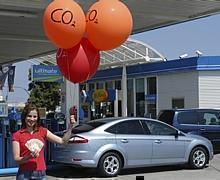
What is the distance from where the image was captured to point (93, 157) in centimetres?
1234

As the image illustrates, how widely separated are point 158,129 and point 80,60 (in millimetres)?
6244

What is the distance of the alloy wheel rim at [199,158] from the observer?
14.2 meters

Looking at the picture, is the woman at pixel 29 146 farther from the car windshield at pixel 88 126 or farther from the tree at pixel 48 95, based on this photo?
the tree at pixel 48 95

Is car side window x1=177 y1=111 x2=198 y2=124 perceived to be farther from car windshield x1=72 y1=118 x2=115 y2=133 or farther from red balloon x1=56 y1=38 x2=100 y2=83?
red balloon x1=56 y1=38 x2=100 y2=83

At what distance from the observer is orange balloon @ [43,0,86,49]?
757 cm

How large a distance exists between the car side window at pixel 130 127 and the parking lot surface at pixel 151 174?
1.07m

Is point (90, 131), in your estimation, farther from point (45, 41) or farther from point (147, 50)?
point (147, 50)

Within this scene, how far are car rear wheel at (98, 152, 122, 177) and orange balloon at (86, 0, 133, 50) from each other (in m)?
5.06

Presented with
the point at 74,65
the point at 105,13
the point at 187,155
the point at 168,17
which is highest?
the point at 168,17

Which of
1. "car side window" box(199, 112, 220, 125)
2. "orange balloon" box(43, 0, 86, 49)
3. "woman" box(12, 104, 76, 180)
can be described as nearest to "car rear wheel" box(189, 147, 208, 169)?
"car side window" box(199, 112, 220, 125)

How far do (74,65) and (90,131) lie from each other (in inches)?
193

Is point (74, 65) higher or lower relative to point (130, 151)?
higher

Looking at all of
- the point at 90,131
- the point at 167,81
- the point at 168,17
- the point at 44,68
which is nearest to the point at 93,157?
the point at 90,131

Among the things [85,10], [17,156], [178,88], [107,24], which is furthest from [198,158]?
[178,88]
